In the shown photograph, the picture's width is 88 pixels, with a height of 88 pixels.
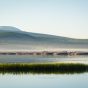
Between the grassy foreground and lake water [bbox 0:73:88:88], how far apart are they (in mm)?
1687

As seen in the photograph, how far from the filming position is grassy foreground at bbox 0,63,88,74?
144 ft

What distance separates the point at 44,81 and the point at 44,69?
5.26 meters

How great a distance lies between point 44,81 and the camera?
131 ft

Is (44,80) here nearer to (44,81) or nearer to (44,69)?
(44,81)

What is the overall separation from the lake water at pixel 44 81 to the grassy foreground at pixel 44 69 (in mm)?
1687

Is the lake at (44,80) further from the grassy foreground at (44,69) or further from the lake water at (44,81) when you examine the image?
the grassy foreground at (44,69)

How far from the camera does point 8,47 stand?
170 meters

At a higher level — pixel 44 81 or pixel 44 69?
pixel 44 69

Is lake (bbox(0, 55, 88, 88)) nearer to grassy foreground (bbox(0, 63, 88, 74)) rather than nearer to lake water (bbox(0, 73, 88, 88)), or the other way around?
lake water (bbox(0, 73, 88, 88))

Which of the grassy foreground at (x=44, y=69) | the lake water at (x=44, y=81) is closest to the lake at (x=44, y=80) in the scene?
the lake water at (x=44, y=81)

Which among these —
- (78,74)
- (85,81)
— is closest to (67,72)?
(78,74)

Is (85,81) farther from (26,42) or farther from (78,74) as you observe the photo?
(26,42)

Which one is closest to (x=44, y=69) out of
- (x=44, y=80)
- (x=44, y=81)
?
(x=44, y=80)

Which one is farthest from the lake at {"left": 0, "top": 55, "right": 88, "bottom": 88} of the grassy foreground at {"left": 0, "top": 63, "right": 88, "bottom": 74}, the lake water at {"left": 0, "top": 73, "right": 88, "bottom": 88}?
the grassy foreground at {"left": 0, "top": 63, "right": 88, "bottom": 74}
